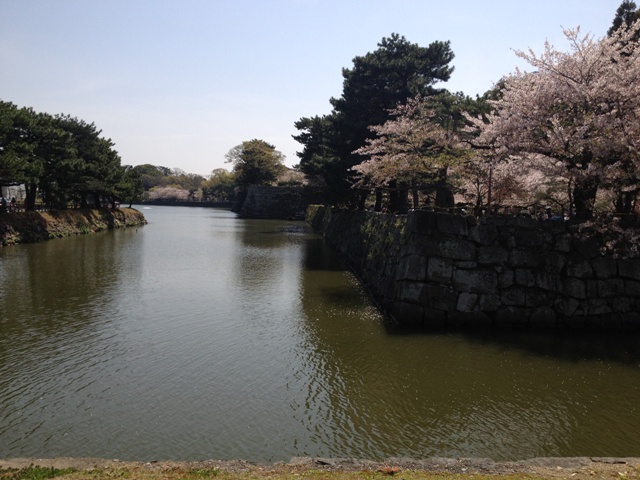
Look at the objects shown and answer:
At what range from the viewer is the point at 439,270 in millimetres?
12016

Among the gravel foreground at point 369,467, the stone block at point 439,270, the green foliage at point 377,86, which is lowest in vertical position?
the gravel foreground at point 369,467

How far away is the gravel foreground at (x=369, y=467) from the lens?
16.5 feet

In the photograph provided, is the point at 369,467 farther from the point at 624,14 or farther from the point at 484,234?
the point at 624,14

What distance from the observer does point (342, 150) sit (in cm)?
2716

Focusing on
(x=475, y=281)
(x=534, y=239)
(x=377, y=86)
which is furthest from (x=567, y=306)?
(x=377, y=86)

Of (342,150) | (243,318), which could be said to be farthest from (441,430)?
(342,150)

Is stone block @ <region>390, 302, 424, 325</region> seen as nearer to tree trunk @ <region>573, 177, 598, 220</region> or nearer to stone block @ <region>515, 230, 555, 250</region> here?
stone block @ <region>515, 230, 555, 250</region>

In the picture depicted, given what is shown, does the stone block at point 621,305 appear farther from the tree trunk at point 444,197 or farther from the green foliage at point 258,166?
the green foliage at point 258,166

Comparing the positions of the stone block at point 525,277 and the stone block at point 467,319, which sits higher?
the stone block at point 525,277

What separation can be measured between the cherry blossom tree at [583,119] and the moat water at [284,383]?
4.22m

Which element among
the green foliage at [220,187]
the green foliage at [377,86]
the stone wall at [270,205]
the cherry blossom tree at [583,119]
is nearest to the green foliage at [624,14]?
the green foliage at [377,86]

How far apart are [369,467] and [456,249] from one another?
781 centimetres

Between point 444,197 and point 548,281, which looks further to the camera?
point 444,197

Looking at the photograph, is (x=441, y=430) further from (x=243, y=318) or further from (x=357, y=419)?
(x=243, y=318)
